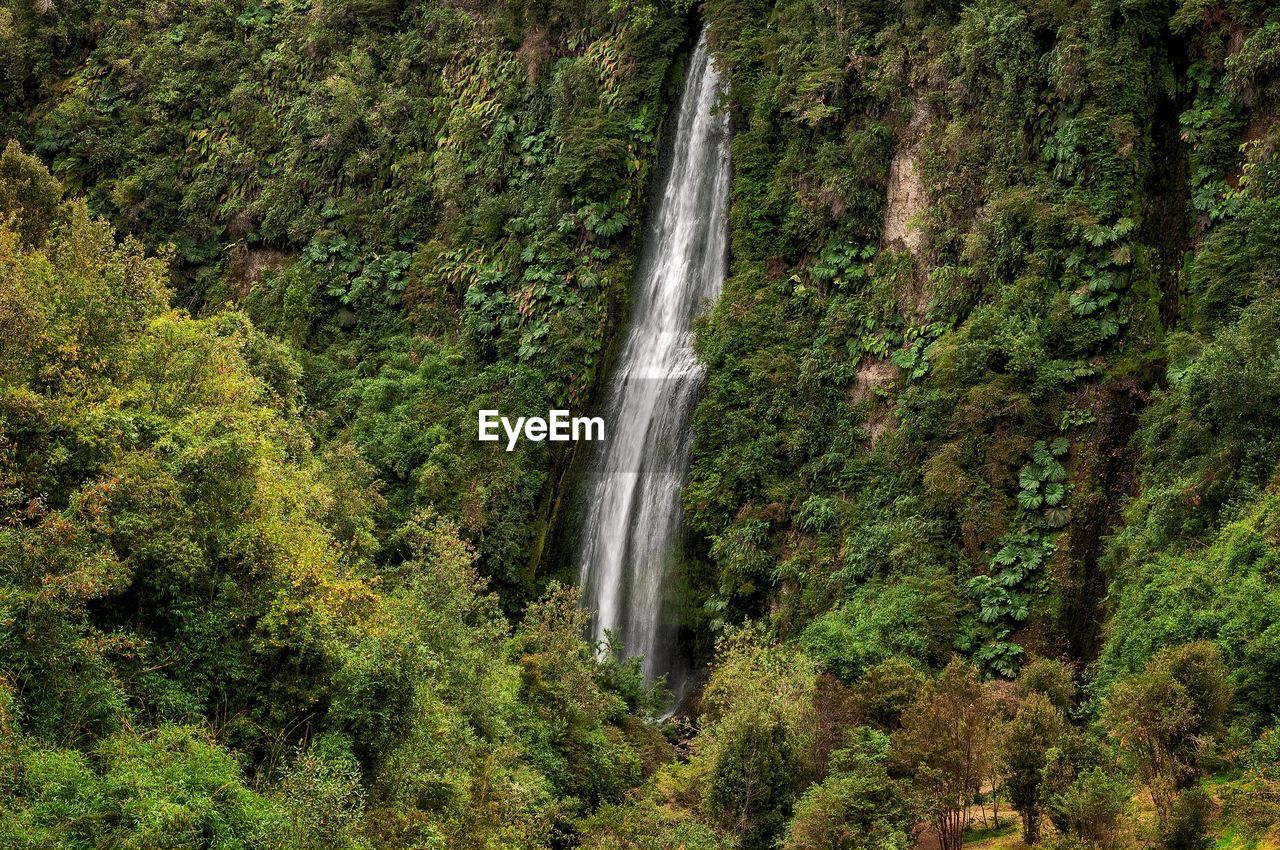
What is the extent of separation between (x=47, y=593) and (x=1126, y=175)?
78.3 ft

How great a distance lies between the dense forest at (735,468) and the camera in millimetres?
20219

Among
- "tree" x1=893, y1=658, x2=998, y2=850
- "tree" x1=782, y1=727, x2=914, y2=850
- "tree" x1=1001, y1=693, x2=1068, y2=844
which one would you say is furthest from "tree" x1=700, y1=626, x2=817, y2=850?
"tree" x1=1001, y1=693, x2=1068, y2=844

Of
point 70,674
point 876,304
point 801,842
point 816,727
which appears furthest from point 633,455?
point 70,674

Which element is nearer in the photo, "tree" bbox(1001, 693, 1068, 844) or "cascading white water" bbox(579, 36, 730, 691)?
"tree" bbox(1001, 693, 1068, 844)

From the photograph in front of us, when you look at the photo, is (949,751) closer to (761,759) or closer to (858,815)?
(858,815)

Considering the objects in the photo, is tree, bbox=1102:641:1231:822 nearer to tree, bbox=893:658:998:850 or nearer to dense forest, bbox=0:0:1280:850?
dense forest, bbox=0:0:1280:850

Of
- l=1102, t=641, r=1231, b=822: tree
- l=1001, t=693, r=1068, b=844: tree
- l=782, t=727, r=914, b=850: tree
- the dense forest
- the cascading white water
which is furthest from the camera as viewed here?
the cascading white water

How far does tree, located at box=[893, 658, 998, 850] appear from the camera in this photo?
21.6m

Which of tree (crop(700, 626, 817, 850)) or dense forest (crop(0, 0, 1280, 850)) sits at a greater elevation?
dense forest (crop(0, 0, 1280, 850))

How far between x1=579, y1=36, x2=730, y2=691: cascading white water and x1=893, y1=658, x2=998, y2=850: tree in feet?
44.0

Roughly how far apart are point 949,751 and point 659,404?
1903 centimetres

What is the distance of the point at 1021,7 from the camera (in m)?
33.4

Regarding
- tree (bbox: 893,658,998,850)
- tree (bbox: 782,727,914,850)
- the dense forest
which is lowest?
tree (bbox: 782,727,914,850)

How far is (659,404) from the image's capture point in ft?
129
